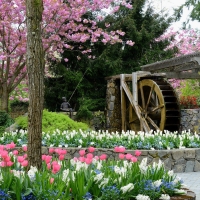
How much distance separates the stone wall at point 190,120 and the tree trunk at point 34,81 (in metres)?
10.1

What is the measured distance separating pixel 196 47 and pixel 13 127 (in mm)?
11509

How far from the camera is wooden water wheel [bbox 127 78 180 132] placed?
1408cm

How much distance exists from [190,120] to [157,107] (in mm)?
1160

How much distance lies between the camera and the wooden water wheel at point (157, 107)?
46.2 feet

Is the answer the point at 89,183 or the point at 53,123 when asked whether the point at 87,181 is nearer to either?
the point at 89,183

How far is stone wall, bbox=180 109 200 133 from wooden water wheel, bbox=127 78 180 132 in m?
0.34

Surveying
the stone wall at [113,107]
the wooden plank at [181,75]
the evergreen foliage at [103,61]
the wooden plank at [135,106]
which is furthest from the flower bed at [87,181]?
the evergreen foliage at [103,61]

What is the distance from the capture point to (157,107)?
1449 cm

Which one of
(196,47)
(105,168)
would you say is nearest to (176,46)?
(196,47)

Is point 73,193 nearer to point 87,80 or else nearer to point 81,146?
point 81,146

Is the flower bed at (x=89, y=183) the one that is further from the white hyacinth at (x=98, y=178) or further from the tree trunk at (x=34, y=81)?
the tree trunk at (x=34, y=81)

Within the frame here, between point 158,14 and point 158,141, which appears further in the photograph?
point 158,14

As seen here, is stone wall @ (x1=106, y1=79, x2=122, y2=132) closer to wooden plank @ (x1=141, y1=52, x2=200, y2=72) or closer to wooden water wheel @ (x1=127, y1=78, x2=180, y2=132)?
wooden water wheel @ (x1=127, y1=78, x2=180, y2=132)

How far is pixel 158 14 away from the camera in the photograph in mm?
20000
